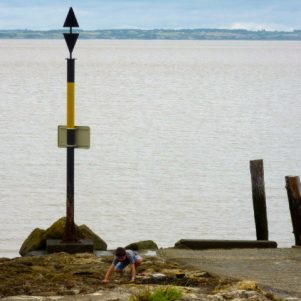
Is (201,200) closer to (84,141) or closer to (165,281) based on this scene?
(84,141)

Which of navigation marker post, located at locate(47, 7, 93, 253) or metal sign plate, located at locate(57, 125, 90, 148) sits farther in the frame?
metal sign plate, located at locate(57, 125, 90, 148)

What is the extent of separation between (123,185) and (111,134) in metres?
18.4

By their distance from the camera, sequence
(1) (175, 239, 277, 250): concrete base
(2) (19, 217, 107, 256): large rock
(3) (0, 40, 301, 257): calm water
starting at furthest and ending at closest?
(3) (0, 40, 301, 257): calm water → (1) (175, 239, 277, 250): concrete base → (2) (19, 217, 107, 256): large rock

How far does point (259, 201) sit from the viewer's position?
17.8 m

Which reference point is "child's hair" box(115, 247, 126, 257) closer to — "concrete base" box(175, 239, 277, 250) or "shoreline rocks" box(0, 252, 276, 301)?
"shoreline rocks" box(0, 252, 276, 301)

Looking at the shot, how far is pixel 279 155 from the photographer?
4047 centimetres

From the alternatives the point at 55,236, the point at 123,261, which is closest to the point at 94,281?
the point at 123,261

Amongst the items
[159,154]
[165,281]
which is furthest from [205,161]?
[165,281]

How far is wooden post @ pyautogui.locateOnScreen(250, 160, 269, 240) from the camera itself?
17.7 meters

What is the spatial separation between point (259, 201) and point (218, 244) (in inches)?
98.5

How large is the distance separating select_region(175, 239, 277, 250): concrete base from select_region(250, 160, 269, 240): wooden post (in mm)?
2021

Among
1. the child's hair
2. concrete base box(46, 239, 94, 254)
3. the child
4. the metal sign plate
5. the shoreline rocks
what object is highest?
the metal sign plate

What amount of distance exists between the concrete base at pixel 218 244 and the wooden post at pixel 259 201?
6.63ft

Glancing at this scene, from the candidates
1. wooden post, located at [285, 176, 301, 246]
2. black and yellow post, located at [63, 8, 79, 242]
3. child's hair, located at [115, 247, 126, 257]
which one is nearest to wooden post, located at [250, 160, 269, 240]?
wooden post, located at [285, 176, 301, 246]
